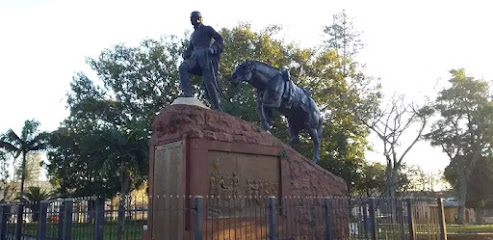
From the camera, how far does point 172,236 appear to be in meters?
8.86

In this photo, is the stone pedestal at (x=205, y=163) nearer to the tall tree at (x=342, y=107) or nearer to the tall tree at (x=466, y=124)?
the tall tree at (x=342, y=107)

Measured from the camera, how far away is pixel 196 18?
35.6 feet

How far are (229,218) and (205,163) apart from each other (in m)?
1.26

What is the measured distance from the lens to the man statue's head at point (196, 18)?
35.5 ft

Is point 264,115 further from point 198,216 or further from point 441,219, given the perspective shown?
point 198,216

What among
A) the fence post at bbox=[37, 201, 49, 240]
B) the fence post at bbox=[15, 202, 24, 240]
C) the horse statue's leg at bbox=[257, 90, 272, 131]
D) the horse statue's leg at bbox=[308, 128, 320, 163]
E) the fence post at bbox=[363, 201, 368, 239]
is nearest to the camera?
the fence post at bbox=[37, 201, 49, 240]

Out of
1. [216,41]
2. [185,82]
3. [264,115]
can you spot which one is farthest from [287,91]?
[185,82]

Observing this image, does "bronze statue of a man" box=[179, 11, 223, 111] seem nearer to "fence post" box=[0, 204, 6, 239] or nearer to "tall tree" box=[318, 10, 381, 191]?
"fence post" box=[0, 204, 6, 239]

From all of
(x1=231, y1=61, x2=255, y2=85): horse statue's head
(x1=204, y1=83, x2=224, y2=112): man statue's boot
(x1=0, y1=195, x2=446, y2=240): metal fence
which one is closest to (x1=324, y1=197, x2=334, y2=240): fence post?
(x1=0, y1=195, x2=446, y2=240): metal fence

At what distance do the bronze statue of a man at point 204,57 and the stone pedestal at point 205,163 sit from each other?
1.10m

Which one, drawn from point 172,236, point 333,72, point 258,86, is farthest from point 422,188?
point 172,236

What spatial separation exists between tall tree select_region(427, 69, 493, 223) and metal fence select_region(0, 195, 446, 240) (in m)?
28.1

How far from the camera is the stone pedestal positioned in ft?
29.4

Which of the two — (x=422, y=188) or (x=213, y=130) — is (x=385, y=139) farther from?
(x=213, y=130)
